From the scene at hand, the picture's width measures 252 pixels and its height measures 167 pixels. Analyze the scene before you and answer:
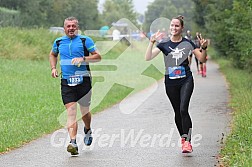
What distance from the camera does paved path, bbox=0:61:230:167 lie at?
29.8 ft

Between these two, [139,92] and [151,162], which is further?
[139,92]

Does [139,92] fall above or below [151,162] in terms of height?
below

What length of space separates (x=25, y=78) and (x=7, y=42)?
33.4 ft

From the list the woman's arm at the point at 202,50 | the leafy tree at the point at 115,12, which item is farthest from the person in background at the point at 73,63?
the leafy tree at the point at 115,12

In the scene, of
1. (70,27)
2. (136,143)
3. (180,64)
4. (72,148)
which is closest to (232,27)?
(136,143)

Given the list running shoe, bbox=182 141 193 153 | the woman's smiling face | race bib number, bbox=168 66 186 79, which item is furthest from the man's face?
running shoe, bbox=182 141 193 153

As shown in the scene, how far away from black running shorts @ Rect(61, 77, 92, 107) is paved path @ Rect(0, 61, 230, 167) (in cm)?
81

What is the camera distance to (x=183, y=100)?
9.60 meters

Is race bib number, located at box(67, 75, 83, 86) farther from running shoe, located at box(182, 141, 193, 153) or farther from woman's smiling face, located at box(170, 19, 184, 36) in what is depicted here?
running shoe, located at box(182, 141, 193, 153)

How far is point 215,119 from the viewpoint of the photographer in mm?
14008

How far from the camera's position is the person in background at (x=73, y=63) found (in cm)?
958

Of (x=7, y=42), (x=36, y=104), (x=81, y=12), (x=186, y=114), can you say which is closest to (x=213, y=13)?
(x=7, y=42)

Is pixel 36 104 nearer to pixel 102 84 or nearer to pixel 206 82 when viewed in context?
pixel 102 84

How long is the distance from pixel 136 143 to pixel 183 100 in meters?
1.46
